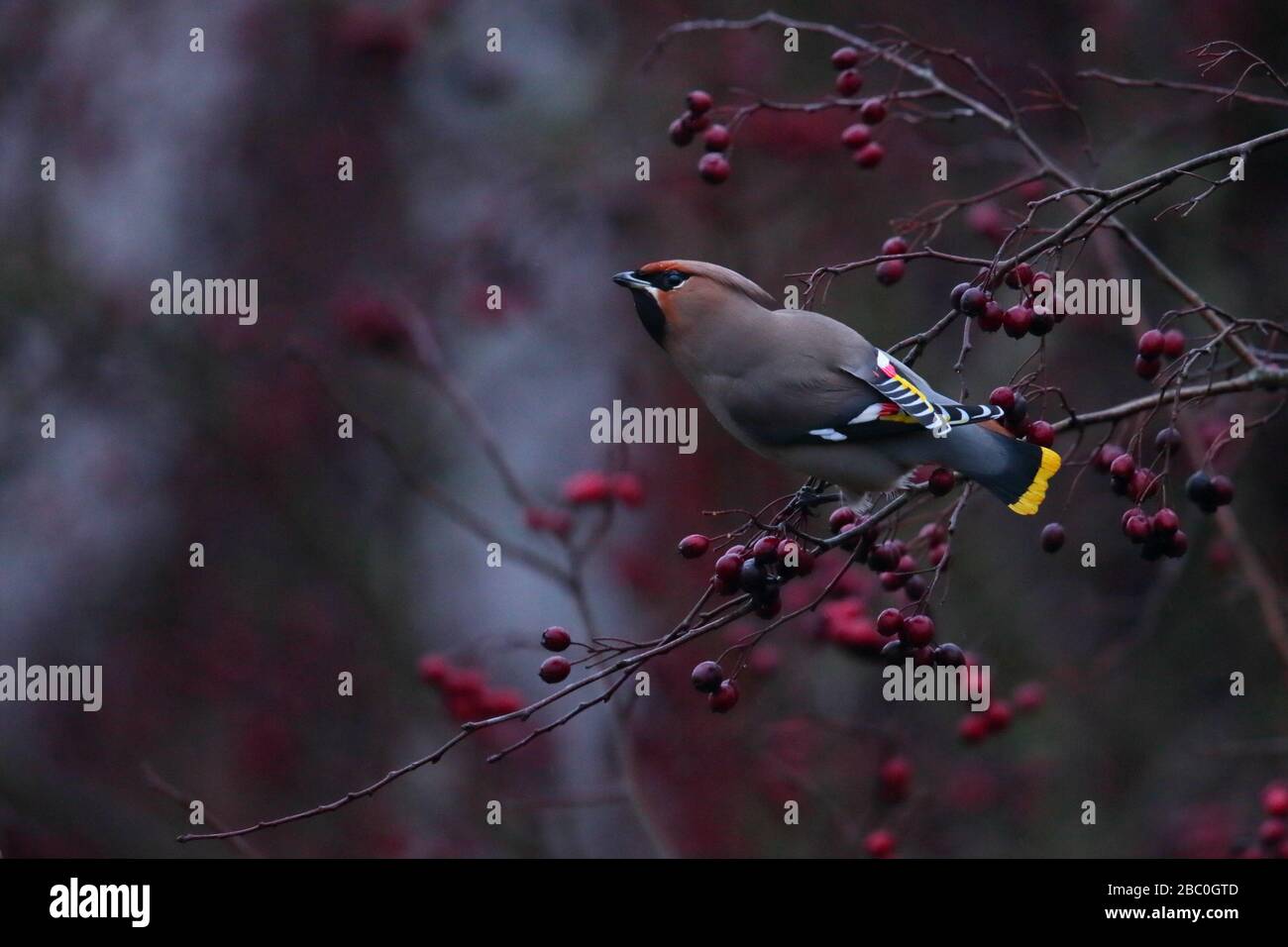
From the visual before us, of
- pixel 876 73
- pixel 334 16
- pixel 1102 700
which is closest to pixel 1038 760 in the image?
pixel 1102 700

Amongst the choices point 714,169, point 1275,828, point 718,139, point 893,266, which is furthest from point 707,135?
point 1275,828

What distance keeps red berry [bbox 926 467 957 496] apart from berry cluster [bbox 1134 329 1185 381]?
0.40 m

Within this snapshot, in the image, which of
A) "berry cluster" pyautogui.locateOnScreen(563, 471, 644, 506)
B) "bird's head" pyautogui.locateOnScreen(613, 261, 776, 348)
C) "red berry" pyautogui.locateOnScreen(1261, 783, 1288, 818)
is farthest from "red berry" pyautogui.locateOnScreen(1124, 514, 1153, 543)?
"berry cluster" pyautogui.locateOnScreen(563, 471, 644, 506)

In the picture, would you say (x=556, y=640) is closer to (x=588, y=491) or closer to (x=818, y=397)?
(x=818, y=397)

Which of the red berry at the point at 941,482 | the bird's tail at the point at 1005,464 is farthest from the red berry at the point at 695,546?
the bird's tail at the point at 1005,464

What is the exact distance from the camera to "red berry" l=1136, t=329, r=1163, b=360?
279 cm

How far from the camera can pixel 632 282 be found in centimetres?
326

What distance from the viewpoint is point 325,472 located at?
6.03 metres

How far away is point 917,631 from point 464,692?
196 cm

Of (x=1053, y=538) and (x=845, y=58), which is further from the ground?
→ (x=845, y=58)

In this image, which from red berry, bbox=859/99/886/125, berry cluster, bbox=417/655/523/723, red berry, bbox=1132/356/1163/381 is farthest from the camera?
berry cluster, bbox=417/655/523/723

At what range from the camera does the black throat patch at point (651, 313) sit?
3316mm

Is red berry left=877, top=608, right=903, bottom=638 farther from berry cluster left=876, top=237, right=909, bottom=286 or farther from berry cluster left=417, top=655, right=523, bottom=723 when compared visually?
berry cluster left=417, top=655, right=523, bottom=723

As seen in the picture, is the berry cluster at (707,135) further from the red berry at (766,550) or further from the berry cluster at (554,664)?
the berry cluster at (554,664)
